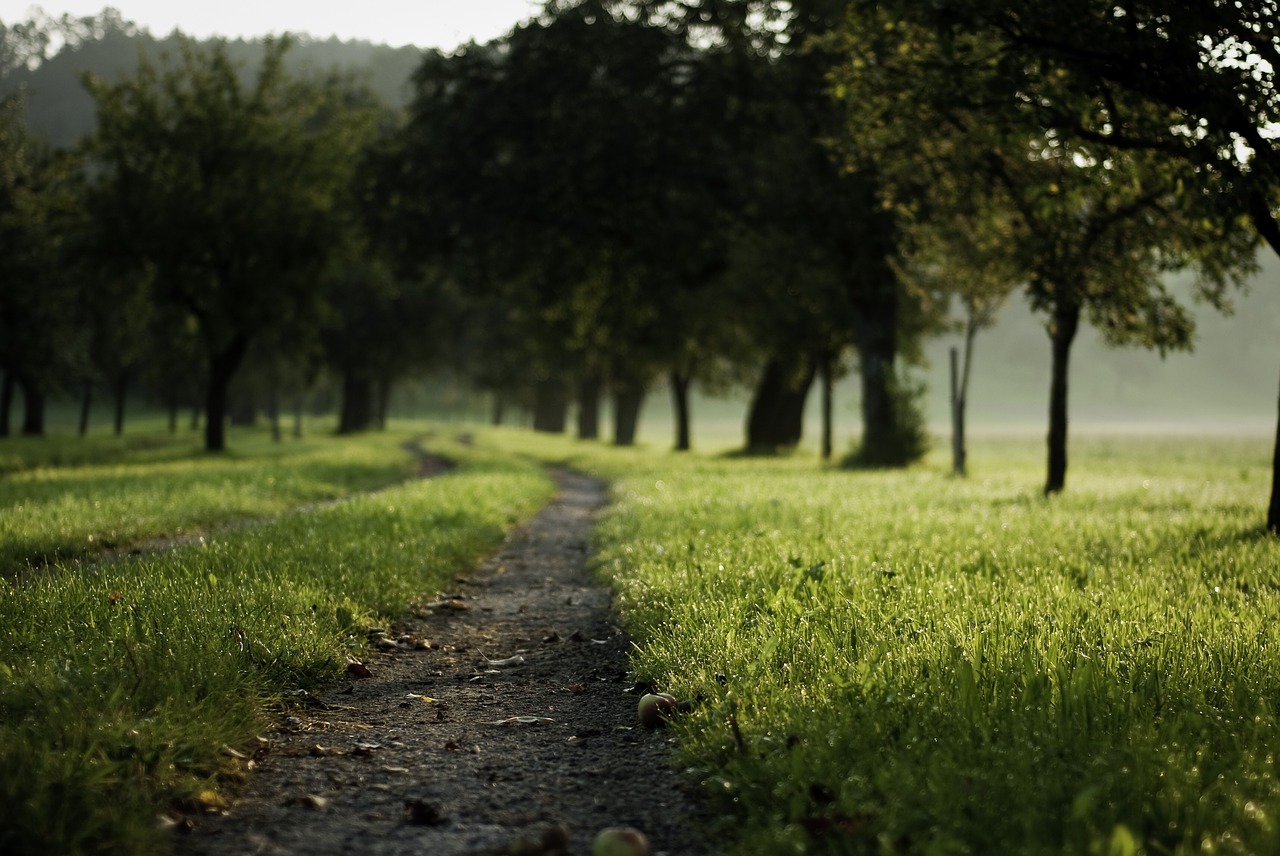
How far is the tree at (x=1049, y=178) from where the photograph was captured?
991cm

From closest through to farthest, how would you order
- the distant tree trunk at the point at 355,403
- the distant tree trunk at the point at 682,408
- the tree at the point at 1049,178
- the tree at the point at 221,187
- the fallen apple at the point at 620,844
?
the fallen apple at the point at 620,844 → the tree at the point at 1049,178 → the tree at the point at 221,187 → the distant tree trunk at the point at 682,408 → the distant tree trunk at the point at 355,403

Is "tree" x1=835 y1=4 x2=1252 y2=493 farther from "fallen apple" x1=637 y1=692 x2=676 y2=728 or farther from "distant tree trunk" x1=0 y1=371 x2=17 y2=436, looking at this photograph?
"distant tree trunk" x1=0 y1=371 x2=17 y2=436

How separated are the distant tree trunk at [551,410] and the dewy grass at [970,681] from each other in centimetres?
5428

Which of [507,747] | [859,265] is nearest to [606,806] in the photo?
[507,747]

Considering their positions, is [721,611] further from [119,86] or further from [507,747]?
[119,86]

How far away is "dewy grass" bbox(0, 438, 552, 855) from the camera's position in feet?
11.5

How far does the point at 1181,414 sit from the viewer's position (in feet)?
497

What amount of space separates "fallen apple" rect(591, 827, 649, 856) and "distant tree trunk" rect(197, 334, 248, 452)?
97.4 feet

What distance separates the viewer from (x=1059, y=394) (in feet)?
55.7

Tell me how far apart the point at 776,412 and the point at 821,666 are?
31671mm

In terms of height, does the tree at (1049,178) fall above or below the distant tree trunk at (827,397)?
above

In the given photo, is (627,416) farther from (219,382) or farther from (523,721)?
(523,721)

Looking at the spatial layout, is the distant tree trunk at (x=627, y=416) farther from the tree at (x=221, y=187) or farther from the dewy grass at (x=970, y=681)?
the dewy grass at (x=970, y=681)

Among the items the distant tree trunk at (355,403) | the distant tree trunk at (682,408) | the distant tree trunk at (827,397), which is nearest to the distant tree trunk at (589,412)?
the distant tree trunk at (355,403)
